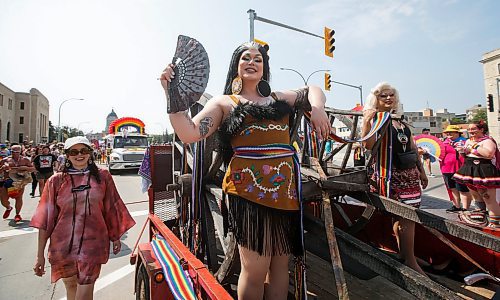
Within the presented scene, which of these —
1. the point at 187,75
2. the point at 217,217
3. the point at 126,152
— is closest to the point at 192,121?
the point at 187,75

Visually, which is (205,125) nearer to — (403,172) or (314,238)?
(314,238)

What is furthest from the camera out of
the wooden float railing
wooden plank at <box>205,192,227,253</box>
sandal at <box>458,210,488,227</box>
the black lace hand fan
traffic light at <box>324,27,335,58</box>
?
traffic light at <box>324,27,335,58</box>

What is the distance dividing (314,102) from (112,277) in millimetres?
3283

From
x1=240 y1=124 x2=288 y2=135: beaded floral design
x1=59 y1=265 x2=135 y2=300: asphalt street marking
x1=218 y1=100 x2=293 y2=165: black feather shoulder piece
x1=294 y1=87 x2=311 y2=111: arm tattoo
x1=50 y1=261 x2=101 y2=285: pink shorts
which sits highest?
x1=294 y1=87 x2=311 y2=111: arm tattoo

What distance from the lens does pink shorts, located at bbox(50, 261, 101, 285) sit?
208cm

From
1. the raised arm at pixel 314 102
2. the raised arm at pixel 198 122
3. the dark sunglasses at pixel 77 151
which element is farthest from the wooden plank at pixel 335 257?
the dark sunglasses at pixel 77 151

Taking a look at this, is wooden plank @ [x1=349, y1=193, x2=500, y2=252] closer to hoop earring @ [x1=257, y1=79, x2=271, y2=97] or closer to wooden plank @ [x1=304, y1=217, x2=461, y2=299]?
wooden plank @ [x1=304, y1=217, x2=461, y2=299]

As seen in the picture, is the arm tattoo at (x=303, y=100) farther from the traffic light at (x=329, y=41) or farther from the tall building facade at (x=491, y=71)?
the tall building facade at (x=491, y=71)

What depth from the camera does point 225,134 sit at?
4.96 feet

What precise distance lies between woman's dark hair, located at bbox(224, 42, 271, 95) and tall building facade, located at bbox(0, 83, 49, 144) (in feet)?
182

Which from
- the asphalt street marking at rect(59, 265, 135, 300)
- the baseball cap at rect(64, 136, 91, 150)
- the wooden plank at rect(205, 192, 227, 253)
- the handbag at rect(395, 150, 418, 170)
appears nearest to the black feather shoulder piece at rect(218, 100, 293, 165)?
the wooden plank at rect(205, 192, 227, 253)

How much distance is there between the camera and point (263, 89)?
Result: 1.62 m

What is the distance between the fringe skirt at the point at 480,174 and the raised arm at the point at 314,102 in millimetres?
4061

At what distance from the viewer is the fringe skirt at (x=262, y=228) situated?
54.0 inches
